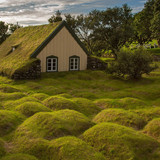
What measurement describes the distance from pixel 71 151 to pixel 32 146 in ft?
4.83

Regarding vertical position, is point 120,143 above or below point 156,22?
below

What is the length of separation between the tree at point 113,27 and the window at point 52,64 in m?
22.1

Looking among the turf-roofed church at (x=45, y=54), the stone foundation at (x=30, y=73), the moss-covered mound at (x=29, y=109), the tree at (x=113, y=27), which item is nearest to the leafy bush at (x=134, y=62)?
the turf-roofed church at (x=45, y=54)

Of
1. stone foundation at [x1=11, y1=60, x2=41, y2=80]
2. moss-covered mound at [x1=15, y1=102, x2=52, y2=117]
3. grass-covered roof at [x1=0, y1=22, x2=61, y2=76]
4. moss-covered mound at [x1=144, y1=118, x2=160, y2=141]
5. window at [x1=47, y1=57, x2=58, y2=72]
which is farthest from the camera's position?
window at [x1=47, y1=57, x2=58, y2=72]

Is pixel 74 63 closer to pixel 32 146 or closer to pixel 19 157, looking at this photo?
pixel 32 146

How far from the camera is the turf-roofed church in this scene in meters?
23.3

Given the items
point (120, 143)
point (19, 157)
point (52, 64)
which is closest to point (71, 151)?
point (19, 157)

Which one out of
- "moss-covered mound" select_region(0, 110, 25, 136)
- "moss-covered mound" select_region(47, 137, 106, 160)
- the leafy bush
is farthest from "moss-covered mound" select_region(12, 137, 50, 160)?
the leafy bush

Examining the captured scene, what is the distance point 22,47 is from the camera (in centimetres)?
2912

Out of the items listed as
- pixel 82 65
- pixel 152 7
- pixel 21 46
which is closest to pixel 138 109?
pixel 82 65

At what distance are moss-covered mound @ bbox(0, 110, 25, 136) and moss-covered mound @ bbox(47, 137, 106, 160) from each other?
8.26 ft

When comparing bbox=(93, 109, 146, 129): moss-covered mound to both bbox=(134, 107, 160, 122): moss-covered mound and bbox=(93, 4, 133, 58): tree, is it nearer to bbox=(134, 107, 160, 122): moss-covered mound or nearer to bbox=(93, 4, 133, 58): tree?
bbox=(134, 107, 160, 122): moss-covered mound

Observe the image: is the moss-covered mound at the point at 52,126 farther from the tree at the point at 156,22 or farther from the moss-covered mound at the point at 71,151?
the tree at the point at 156,22

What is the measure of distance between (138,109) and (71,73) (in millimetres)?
15233
